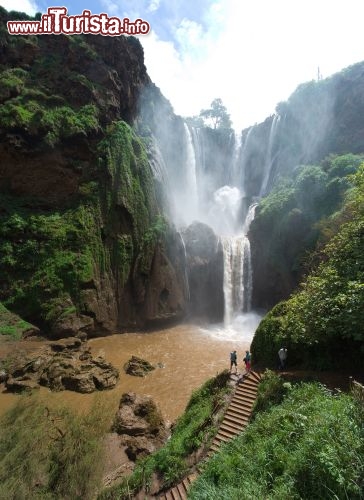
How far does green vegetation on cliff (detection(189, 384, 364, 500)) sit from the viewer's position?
5.89 metres

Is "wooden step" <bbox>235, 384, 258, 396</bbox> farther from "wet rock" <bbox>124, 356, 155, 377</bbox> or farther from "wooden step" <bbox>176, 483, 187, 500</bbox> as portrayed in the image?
"wet rock" <bbox>124, 356, 155, 377</bbox>

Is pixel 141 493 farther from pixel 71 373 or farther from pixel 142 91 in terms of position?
pixel 142 91

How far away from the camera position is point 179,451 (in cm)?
1204

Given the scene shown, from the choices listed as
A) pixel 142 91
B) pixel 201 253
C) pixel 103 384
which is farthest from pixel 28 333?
pixel 142 91

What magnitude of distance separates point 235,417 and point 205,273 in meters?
25.1

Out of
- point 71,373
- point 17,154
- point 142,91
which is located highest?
point 142,91

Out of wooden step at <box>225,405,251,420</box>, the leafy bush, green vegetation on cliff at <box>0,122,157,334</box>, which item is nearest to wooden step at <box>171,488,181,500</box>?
wooden step at <box>225,405,251,420</box>

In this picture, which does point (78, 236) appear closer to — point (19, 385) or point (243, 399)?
point (19, 385)

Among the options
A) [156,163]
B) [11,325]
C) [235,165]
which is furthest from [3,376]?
[235,165]

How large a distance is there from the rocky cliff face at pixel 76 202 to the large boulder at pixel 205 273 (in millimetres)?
2116

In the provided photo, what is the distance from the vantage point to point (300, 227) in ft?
117

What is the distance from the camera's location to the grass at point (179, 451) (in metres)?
11.0

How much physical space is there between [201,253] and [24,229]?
19.8 m

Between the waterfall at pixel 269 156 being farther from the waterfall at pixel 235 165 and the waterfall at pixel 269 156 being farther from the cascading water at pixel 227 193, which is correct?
the waterfall at pixel 235 165
